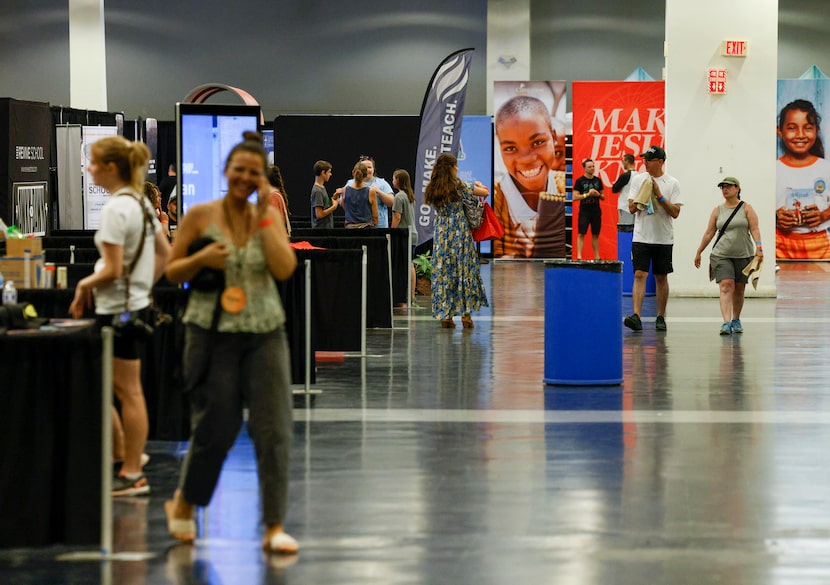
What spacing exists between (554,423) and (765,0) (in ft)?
32.5

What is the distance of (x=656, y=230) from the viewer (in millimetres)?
12562

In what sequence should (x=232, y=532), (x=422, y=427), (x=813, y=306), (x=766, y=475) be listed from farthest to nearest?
(x=813, y=306)
(x=422, y=427)
(x=766, y=475)
(x=232, y=532)

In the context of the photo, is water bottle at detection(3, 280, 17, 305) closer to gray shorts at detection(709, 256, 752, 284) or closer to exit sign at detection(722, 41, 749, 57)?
gray shorts at detection(709, 256, 752, 284)

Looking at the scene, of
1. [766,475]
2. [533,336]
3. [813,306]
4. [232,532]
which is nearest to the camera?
[232,532]

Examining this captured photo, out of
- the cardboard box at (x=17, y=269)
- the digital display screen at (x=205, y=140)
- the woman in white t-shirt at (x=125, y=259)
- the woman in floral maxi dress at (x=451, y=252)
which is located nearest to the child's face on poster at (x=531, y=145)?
the woman in floral maxi dress at (x=451, y=252)

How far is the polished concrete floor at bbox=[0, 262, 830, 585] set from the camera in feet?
16.0

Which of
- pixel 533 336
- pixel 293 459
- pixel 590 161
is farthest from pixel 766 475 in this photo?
pixel 590 161

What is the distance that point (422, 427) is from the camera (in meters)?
7.71

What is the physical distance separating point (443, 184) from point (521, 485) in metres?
6.61

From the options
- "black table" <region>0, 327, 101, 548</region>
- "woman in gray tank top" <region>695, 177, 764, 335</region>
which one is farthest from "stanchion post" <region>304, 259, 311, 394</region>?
"woman in gray tank top" <region>695, 177, 764, 335</region>

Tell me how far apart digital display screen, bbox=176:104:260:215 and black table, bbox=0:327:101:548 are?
3.63 metres

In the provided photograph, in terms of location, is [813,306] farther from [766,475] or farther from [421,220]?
[766,475]

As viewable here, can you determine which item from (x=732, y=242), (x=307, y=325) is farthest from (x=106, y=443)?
(x=732, y=242)

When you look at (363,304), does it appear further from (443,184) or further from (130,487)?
(130,487)
